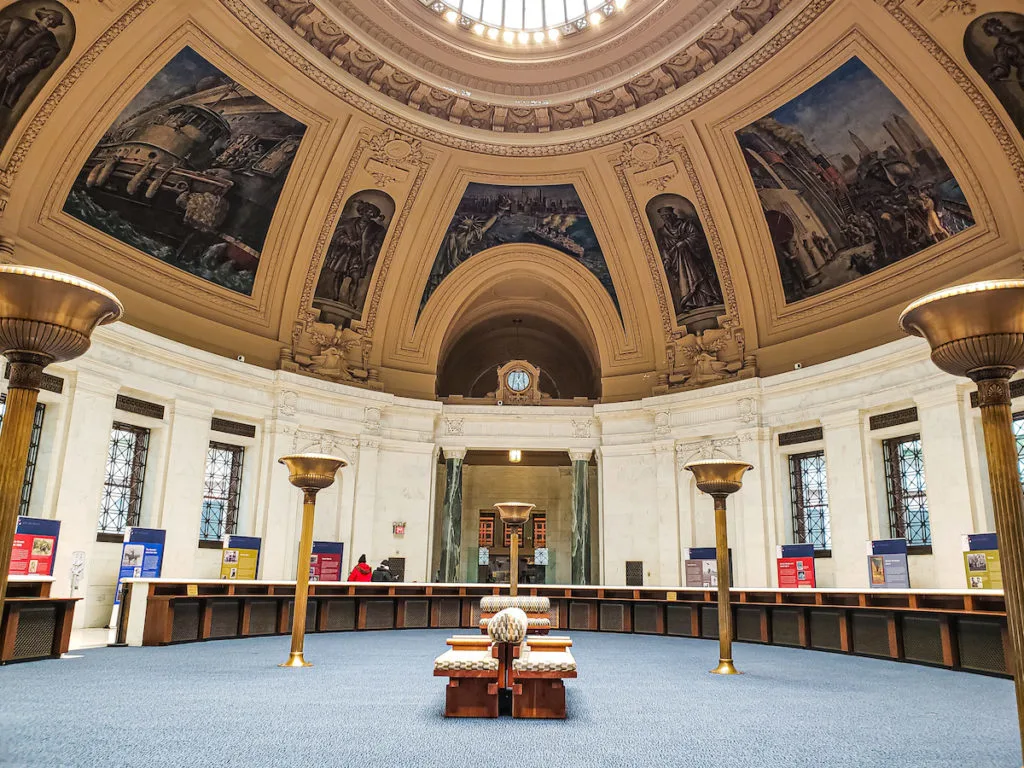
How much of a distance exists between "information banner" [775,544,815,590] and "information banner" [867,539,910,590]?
1.17m

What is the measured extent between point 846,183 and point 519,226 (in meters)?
7.91

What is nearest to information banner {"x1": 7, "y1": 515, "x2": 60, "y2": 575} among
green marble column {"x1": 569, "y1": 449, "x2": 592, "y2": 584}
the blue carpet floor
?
the blue carpet floor

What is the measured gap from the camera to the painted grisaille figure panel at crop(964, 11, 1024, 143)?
442 inches

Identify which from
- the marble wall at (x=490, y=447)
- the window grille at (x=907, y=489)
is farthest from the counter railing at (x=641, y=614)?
the window grille at (x=907, y=489)

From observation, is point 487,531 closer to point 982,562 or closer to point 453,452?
point 453,452

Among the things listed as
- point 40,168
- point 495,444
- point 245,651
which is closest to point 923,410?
point 495,444

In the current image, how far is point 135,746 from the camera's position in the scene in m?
4.29

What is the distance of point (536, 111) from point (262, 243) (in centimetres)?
694

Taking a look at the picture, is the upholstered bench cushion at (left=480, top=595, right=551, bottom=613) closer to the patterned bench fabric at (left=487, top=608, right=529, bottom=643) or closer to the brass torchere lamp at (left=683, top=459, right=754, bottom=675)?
the brass torchere lamp at (left=683, top=459, right=754, bottom=675)

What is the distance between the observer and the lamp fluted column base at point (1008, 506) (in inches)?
136

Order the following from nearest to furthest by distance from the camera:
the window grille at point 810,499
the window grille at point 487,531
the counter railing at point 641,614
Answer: the counter railing at point 641,614, the window grille at point 810,499, the window grille at point 487,531

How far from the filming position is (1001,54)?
11562 millimetres

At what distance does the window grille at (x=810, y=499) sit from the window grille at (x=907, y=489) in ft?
4.41

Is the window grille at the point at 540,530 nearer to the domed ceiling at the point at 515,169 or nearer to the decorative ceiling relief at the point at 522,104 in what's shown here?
the domed ceiling at the point at 515,169
